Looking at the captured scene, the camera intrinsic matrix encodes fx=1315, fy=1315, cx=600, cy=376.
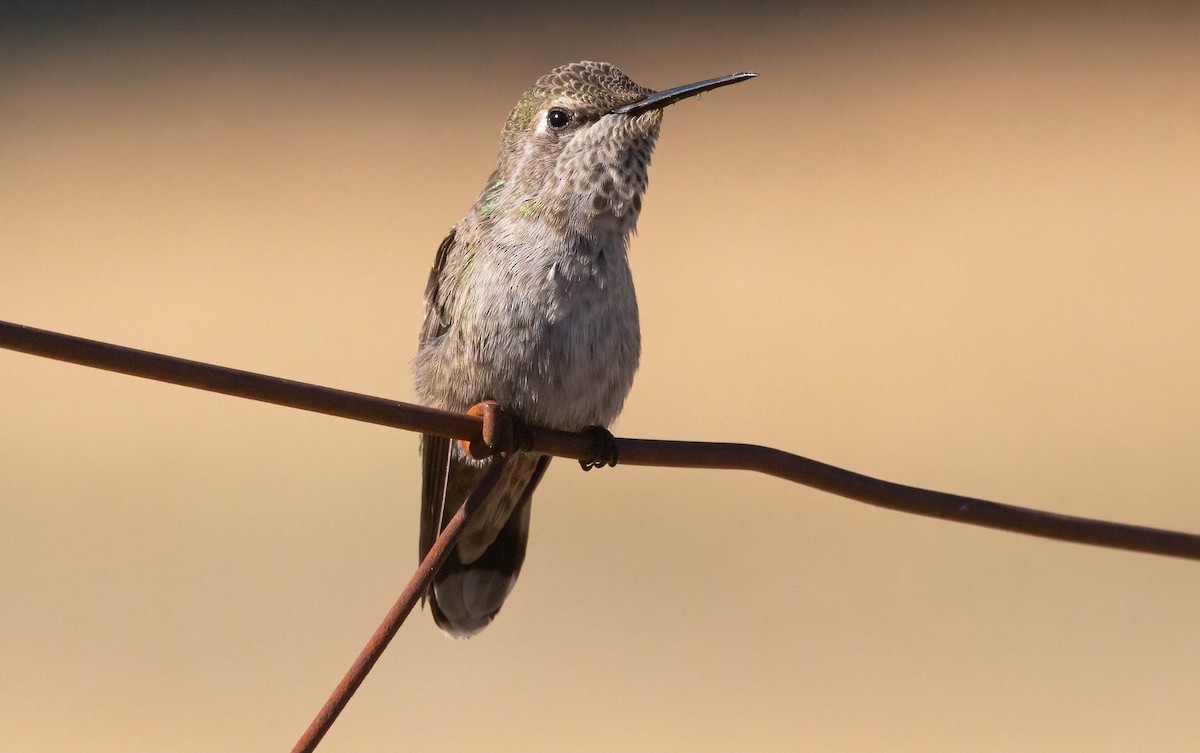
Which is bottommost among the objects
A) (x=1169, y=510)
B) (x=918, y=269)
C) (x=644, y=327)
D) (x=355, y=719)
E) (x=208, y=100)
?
(x=355, y=719)

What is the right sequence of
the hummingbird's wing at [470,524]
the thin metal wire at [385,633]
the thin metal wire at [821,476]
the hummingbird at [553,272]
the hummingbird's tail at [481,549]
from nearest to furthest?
the thin metal wire at [385,633] → the thin metal wire at [821,476] → the hummingbird at [553,272] → the hummingbird's wing at [470,524] → the hummingbird's tail at [481,549]

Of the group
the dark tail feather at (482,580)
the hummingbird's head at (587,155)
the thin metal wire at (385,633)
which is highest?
the hummingbird's head at (587,155)

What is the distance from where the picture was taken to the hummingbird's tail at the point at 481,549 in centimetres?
292

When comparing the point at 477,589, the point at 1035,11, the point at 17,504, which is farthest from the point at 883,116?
the point at 477,589

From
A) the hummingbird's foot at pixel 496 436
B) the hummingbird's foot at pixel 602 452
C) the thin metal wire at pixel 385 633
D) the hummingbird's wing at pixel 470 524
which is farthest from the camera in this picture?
the hummingbird's wing at pixel 470 524

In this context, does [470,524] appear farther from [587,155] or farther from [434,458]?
[587,155]

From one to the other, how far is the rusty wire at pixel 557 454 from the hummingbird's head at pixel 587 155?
0.69 metres

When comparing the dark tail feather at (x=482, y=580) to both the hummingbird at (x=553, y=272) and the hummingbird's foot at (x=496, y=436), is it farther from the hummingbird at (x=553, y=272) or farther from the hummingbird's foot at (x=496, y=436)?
the hummingbird's foot at (x=496, y=436)

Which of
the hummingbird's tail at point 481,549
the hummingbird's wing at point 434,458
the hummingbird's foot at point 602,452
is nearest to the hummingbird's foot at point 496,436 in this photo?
the hummingbird's foot at point 602,452

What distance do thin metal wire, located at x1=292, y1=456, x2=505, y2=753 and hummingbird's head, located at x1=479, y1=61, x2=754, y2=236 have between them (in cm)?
101

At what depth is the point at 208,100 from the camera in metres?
9.65

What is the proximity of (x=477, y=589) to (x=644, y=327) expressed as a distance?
504cm

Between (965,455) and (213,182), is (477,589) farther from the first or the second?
(213,182)

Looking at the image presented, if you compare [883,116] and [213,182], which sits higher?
[883,116]
